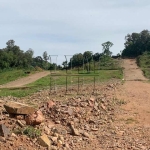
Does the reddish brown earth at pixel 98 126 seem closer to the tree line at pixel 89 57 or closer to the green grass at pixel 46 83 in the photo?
the green grass at pixel 46 83

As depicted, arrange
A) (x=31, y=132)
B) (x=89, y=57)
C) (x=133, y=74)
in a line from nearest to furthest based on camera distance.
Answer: (x=31, y=132), (x=133, y=74), (x=89, y=57)

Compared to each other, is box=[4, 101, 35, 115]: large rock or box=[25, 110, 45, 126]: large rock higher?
box=[4, 101, 35, 115]: large rock

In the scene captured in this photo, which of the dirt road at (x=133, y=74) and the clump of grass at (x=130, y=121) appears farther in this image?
the dirt road at (x=133, y=74)

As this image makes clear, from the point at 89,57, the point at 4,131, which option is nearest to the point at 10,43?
the point at 89,57

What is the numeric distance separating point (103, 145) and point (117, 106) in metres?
4.73

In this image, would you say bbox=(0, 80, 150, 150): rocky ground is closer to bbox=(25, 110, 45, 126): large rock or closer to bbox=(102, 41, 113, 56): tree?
bbox=(25, 110, 45, 126): large rock

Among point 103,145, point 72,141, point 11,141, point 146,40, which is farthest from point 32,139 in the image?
point 146,40

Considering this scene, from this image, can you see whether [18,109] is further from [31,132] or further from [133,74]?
[133,74]

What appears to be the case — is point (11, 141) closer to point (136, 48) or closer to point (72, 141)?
point (72, 141)

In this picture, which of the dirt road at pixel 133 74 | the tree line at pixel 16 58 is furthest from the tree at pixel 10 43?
the dirt road at pixel 133 74

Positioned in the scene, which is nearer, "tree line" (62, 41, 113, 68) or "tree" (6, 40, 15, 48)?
"tree line" (62, 41, 113, 68)

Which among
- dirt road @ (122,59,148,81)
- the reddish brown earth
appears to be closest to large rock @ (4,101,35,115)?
the reddish brown earth

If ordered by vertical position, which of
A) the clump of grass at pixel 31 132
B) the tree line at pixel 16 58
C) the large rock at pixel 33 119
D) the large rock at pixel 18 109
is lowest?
the clump of grass at pixel 31 132

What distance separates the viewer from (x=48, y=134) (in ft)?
22.1
